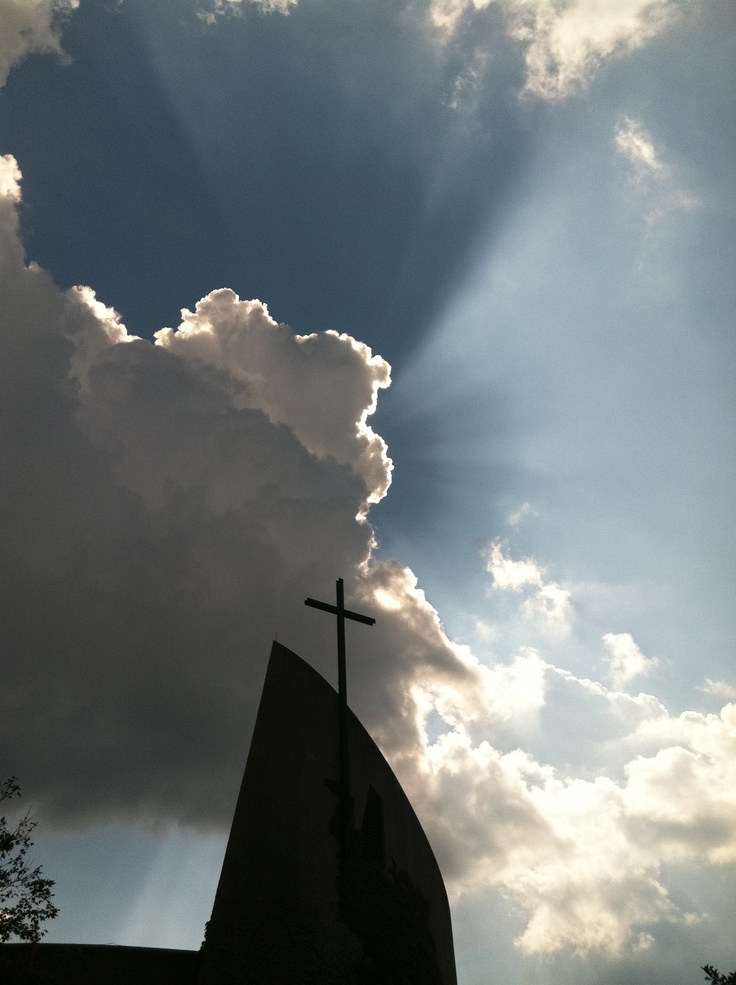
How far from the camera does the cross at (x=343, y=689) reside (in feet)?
54.4

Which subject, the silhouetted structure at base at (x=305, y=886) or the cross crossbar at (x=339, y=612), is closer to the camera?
the silhouetted structure at base at (x=305, y=886)

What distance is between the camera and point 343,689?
18766mm

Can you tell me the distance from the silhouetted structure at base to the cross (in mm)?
212

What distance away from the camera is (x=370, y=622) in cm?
2080

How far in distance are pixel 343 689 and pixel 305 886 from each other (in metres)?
5.11

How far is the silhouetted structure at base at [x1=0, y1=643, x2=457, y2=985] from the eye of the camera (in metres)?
13.7

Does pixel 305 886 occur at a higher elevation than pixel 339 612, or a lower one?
lower

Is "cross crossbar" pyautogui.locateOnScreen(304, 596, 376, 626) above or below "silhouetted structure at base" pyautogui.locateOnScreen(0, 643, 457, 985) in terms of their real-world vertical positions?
above

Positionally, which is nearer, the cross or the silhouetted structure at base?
the silhouetted structure at base

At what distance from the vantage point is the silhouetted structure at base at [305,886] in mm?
13688

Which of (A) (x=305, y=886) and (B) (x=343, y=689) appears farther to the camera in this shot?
(B) (x=343, y=689)

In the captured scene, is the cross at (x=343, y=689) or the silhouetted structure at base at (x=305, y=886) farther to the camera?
the cross at (x=343, y=689)

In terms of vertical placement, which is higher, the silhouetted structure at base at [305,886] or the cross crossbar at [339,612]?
the cross crossbar at [339,612]

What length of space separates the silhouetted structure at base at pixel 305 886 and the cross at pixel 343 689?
8.4 inches
